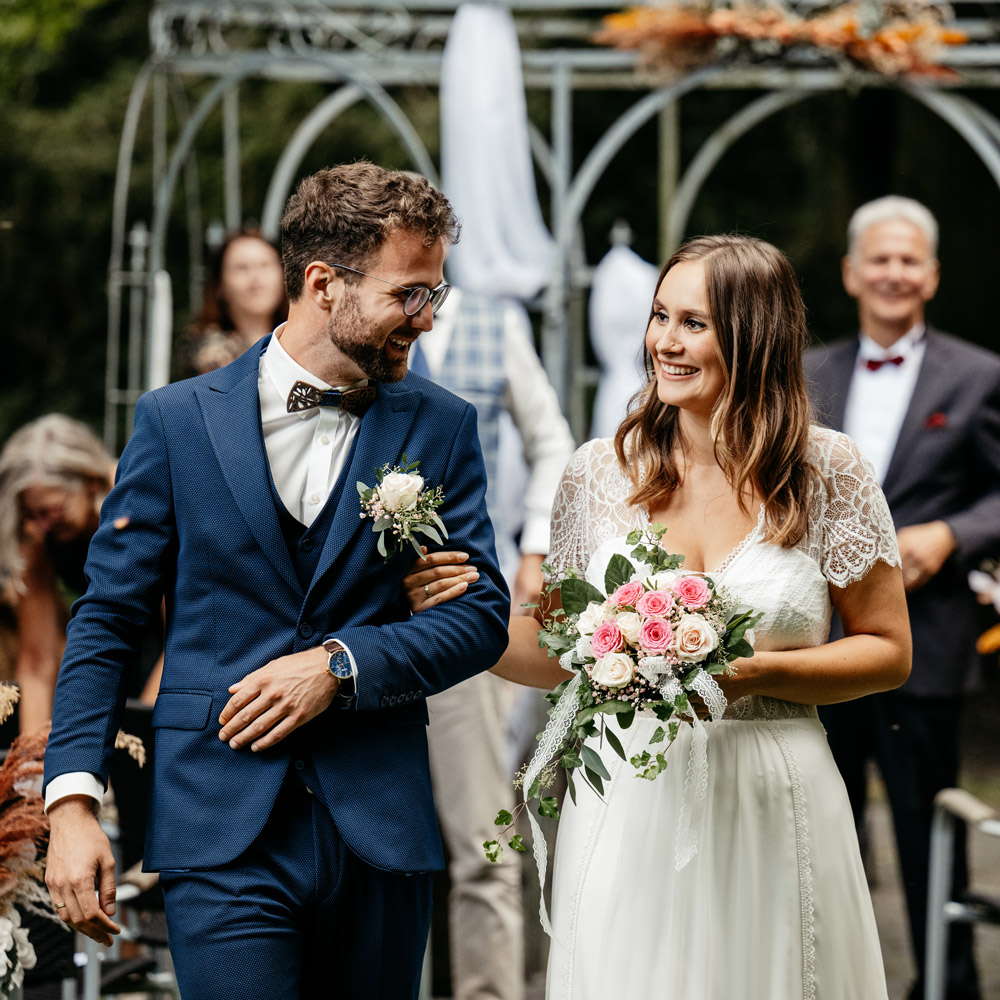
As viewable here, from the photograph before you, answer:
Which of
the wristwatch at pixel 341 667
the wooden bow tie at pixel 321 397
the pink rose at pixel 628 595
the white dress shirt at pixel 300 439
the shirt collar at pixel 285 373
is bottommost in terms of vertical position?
the wristwatch at pixel 341 667

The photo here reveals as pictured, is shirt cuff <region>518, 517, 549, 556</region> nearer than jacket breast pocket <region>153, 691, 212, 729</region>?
No

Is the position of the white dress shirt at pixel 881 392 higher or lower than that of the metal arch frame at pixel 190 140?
lower

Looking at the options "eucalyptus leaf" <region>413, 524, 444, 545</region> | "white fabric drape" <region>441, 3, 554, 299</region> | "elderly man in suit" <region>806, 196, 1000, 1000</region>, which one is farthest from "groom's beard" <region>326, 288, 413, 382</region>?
"white fabric drape" <region>441, 3, 554, 299</region>

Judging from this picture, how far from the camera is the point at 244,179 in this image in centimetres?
1395

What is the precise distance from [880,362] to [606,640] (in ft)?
9.01

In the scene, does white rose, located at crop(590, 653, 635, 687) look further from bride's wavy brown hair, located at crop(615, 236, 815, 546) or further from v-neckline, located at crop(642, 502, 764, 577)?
bride's wavy brown hair, located at crop(615, 236, 815, 546)

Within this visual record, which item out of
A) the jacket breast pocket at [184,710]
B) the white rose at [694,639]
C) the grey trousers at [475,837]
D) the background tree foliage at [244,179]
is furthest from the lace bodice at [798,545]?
the background tree foliage at [244,179]

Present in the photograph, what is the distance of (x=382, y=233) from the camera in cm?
257

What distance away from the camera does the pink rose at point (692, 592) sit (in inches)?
98.6

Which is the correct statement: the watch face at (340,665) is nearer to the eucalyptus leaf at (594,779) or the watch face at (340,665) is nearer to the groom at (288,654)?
the groom at (288,654)

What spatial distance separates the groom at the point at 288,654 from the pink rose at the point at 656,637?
1.14 ft

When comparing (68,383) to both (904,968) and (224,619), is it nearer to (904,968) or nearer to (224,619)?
(904,968)

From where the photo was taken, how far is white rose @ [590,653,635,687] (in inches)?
96.8

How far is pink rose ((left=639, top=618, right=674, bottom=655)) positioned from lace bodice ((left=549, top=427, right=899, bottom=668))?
0.35 metres
